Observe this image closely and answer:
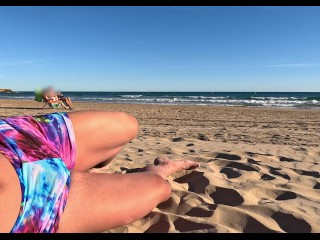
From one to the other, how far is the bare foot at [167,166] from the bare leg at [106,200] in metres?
0.48

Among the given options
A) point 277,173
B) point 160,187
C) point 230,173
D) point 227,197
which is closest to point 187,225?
point 160,187

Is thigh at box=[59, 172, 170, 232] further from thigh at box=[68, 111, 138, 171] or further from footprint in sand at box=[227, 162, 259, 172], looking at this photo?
footprint in sand at box=[227, 162, 259, 172]

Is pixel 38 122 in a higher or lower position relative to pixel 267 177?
higher

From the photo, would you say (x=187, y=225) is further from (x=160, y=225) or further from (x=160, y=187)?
(x=160, y=187)

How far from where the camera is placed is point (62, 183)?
1408mm

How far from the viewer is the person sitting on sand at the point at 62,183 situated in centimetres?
126

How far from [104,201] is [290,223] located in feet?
3.55

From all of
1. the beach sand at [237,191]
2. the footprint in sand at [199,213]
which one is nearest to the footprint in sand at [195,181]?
the beach sand at [237,191]

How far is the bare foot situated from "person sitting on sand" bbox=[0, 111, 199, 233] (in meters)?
0.36

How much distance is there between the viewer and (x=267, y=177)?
2736mm

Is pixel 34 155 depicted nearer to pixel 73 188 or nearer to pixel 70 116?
pixel 73 188

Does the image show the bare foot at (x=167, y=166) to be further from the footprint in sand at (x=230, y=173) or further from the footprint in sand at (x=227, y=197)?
the footprint in sand at (x=227, y=197)
